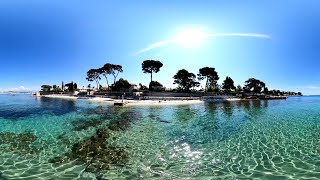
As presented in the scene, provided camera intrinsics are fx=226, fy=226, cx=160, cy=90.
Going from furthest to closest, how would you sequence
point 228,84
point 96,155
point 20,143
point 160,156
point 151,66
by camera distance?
point 228,84
point 151,66
point 20,143
point 96,155
point 160,156

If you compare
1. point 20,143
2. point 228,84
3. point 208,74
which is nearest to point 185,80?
point 208,74

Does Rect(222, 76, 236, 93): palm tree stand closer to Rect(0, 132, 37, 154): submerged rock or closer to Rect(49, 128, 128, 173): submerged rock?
Rect(49, 128, 128, 173): submerged rock

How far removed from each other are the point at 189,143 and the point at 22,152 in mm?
9339

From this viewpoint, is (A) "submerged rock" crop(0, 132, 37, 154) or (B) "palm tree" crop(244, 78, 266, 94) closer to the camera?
(A) "submerged rock" crop(0, 132, 37, 154)

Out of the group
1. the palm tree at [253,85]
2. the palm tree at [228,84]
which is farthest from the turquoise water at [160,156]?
the palm tree at [253,85]

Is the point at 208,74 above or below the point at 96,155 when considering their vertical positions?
above

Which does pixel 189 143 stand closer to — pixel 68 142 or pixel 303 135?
pixel 68 142

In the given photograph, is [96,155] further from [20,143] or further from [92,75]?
[92,75]

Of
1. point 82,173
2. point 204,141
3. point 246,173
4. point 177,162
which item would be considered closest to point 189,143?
point 204,141

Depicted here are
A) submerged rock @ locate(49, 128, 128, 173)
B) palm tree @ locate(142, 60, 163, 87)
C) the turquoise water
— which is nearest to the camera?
the turquoise water

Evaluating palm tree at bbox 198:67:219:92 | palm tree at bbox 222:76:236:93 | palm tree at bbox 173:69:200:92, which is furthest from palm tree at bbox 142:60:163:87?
palm tree at bbox 222:76:236:93

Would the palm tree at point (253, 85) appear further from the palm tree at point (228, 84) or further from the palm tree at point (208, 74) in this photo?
the palm tree at point (208, 74)

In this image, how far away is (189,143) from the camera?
1410cm

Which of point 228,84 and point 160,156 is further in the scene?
point 228,84
